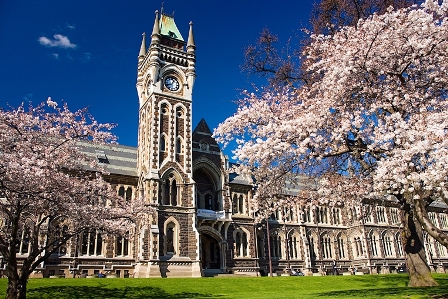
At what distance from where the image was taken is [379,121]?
1503 cm

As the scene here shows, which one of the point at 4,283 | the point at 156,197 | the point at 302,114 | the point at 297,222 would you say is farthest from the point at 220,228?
the point at 302,114

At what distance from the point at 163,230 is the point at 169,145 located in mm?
8228

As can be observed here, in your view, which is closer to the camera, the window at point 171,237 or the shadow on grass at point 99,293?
the shadow on grass at point 99,293

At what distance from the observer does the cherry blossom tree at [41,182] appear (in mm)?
14859

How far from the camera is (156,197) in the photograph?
3534cm

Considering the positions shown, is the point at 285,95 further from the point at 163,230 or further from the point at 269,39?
the point at 163,230

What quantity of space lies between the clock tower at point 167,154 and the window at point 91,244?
3.60 metres

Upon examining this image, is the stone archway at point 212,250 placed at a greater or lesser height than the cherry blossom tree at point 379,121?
lesser

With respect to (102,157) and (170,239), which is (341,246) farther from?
(102,157)

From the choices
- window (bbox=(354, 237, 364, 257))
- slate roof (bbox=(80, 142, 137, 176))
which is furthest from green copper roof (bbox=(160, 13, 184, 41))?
window (bbox=(354, 237, 364, 257))

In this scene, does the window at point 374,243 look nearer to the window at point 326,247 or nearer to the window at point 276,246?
the window at point 326,247

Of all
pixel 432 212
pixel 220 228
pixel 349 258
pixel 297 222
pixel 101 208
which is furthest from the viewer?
pixel 432 212

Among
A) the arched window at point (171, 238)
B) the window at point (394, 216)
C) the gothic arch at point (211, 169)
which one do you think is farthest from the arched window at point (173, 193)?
the window at point (394, 216)

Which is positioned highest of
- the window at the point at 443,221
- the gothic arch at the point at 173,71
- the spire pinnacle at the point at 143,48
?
the spire pinnacle at the point at 143,48
